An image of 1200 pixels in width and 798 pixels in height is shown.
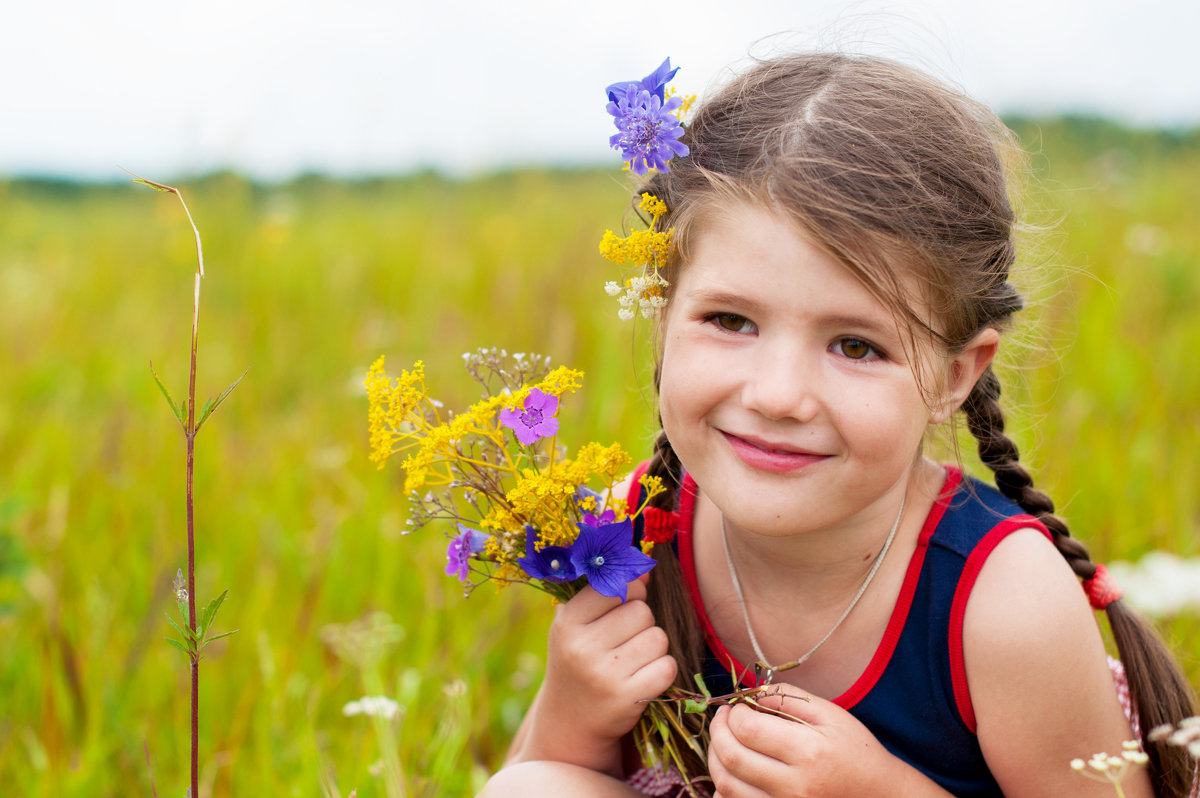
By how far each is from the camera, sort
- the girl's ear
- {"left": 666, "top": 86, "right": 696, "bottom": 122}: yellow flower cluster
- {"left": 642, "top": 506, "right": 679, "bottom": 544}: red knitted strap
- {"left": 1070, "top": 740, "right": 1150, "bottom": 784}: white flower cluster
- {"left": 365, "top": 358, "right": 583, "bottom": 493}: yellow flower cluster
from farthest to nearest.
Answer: {"left": 642, "top": 506, "right": 679, "bottom": 544}: red knitted strap, the girl's ear, {"left": 666, "top": 86, "right": 696, "bottom": 122}: yellow flower cluster, {"left": 365, "top": 358, "right": 583, "bottom": 493}: yellow flower cluster, {"left": 1070, "top": 740, "right": 1150, "bottom": 784}: white flower cluster

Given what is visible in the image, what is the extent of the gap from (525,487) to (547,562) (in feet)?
0.50

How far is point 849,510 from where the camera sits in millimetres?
1450

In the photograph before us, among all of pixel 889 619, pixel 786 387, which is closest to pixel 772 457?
pixel 786 387

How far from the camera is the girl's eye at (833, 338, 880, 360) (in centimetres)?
137

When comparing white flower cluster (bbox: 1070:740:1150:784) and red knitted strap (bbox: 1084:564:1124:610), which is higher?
white flower cluster (bbox: 1070:740:1150:784)

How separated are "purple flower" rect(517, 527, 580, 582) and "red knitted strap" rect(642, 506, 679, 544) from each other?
257mm

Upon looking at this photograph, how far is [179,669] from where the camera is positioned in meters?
2.21

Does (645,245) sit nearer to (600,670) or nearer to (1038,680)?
(600,670)

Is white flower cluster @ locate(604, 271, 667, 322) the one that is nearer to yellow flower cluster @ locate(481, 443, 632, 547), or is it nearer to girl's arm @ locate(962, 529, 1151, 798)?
yellow flower cluster @ locate(481, 443, 632, 547)

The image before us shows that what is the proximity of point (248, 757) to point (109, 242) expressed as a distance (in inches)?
174

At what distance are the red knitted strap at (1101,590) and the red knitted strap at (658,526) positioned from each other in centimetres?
75

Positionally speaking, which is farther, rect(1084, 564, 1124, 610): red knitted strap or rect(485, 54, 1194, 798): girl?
rect(1084, 564, 1124, 610): red knitted strap

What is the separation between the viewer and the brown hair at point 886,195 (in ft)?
4.49

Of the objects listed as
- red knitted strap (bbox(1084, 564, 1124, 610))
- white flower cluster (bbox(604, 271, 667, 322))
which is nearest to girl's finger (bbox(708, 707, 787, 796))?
white flower cluster (bbox(604, 271, 667, 322))
